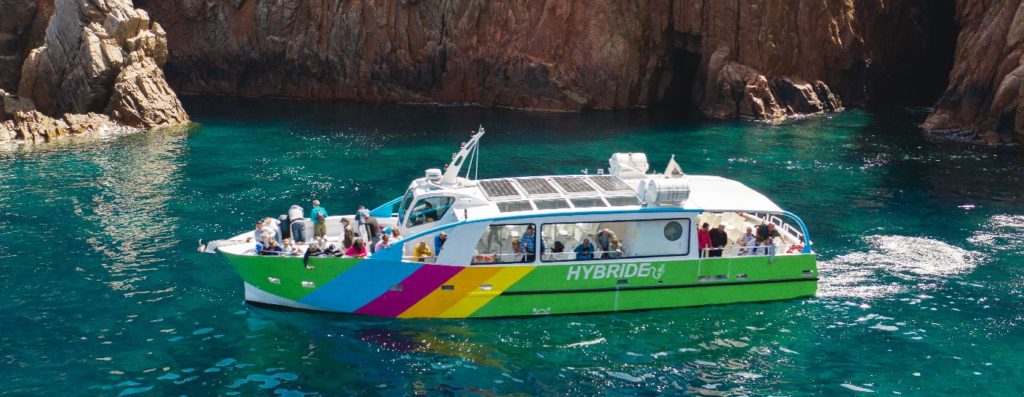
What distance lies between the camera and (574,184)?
83.7 feet

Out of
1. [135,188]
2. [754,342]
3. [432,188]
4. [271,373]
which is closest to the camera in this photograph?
[271,373]

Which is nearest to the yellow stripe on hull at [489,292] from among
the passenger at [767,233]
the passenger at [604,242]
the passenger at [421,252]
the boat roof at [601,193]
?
the passenger at [421,252]

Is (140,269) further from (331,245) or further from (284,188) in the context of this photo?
(284,188)

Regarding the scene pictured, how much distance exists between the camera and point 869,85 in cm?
6500

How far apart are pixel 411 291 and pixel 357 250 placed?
1755mm

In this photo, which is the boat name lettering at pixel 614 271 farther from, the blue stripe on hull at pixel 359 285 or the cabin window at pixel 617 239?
the blue stripe on hull at pixel 359 285

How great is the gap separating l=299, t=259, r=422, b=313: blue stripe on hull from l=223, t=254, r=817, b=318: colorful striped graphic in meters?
0.03

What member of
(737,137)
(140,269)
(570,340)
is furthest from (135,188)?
(737,137)

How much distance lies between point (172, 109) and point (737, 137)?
3386cm

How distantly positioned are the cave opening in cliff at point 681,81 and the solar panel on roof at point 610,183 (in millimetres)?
39459

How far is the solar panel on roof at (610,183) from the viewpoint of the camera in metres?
25.0

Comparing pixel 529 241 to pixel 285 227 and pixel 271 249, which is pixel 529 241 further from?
pixel 285 227

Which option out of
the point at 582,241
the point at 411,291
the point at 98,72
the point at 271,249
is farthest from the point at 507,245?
the point at 98,72

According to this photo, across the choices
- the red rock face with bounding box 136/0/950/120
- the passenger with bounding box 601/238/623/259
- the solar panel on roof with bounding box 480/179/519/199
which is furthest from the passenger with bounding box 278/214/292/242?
the red rock face with bounding box 136/0/950/120
